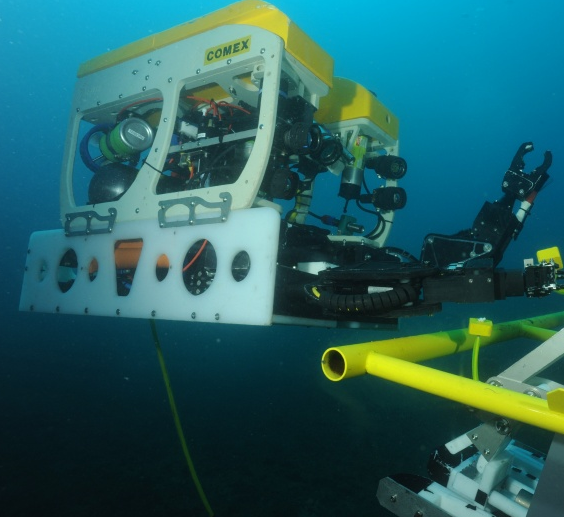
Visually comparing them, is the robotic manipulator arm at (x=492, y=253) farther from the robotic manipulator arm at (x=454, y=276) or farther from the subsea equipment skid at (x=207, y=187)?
the subsea equipment skid at (x=207, y=187)

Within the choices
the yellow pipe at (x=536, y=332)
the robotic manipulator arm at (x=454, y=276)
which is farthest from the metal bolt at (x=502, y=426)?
the yellow pipe at (x=536, y=332)

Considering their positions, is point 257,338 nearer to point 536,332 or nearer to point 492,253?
point 536,332

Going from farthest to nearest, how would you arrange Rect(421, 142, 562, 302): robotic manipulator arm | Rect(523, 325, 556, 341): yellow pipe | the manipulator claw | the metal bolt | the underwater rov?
1. Rect(523, 325, 556, 341): yellow pipe
2. the manipulator claw
3. the underwater rov
4. Rect(421, 142, 562, 302): robotic manipulator arm
5. the metal bolt

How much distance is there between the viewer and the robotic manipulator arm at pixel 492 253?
176 cm

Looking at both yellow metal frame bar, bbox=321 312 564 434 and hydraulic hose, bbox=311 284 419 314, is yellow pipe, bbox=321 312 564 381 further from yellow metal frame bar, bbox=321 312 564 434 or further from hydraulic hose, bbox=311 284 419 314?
hydraulic hose, bbox=311 284 419 314

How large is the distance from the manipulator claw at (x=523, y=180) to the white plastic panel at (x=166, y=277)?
1.65 metres

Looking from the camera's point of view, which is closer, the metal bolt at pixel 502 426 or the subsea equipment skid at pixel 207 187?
the metal bolt at pixel 502 426

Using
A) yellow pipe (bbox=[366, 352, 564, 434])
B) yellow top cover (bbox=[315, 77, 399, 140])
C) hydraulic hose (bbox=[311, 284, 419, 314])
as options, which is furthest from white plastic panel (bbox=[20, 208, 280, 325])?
yellow top cover (bbox=[315, 77, 399, 140])

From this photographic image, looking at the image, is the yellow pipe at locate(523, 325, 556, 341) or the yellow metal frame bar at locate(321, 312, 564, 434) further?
the yellow pipe at locate(523, 325, 556, 341)

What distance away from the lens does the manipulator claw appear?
7.95ft

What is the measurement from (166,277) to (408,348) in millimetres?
1852

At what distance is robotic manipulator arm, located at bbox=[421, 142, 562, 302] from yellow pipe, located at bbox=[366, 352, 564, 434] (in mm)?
759

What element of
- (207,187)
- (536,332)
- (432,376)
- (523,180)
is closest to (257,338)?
(207,187)

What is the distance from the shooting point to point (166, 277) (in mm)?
2723
